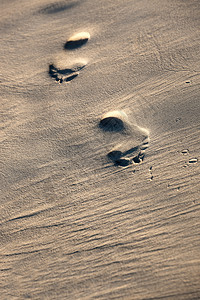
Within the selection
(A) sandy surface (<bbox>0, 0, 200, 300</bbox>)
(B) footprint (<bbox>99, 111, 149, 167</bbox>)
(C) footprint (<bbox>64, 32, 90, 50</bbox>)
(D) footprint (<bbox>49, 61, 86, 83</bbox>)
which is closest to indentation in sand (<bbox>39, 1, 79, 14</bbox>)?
(A) sandy surface (<bbox>0, 0, 200, 300</bbox>)

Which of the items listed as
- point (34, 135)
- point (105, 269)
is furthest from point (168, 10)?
point (105, 269)

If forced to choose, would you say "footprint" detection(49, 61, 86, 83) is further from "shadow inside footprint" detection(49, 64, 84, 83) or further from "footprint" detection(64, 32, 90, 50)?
"footprint" detection(64, 32, 90, 50)

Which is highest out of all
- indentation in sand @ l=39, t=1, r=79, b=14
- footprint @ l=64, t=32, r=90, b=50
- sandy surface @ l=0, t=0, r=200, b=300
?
indentation in sand @ l=39, t=1, r=79, b=14

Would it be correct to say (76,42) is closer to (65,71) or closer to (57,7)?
(65,71)

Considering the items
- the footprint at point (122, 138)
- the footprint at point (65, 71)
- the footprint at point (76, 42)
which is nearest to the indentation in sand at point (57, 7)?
the footprint at point (76, 42)

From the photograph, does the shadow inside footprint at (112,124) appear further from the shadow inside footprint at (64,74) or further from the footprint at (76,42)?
the footprint at (76,42)

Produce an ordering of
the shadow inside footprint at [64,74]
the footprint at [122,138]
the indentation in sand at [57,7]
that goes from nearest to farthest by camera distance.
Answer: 1. the footprint at [122,138]
2. the shadow inside footprint at [64,74]
3. the indentation in sand at [57,7]

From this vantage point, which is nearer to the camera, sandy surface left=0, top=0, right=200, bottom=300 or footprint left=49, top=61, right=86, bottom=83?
sandy surface left=0, top=0, right=200, bottom=300
